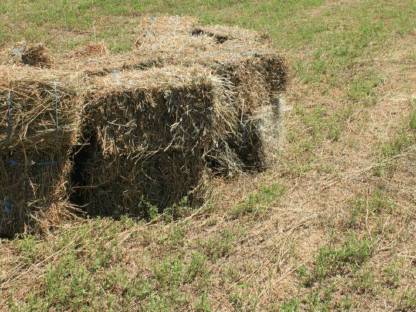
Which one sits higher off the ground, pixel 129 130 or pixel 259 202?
pixel 129 130

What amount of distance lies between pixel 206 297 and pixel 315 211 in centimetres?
193

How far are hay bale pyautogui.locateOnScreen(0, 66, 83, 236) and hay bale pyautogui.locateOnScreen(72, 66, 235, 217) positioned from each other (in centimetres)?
32

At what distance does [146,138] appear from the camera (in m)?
5.90

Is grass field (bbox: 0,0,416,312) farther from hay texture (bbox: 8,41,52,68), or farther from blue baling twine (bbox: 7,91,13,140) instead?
hay texture (bbox: 8,41,52,68)

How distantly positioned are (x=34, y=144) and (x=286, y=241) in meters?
2.52

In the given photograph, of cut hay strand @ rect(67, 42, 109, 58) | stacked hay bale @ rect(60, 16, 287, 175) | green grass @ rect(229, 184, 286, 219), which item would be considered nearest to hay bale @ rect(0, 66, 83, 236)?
stacked hay bale @ rect(60, 16, 287, 175)

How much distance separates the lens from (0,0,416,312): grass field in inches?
189

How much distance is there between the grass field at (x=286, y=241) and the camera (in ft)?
15.8

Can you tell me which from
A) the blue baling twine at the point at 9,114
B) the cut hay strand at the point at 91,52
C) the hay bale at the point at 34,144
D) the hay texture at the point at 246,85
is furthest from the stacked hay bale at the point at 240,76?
the blue baling twine at the point at 9,114

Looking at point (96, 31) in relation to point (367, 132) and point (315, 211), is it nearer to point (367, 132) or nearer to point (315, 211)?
point (367, 132)

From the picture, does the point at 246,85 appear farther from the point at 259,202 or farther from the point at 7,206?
the point at 7,206

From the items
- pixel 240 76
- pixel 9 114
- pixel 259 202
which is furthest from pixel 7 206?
pixel 240 76

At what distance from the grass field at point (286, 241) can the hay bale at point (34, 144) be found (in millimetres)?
258

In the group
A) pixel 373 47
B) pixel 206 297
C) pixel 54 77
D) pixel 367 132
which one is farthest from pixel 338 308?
pixel 373 47
